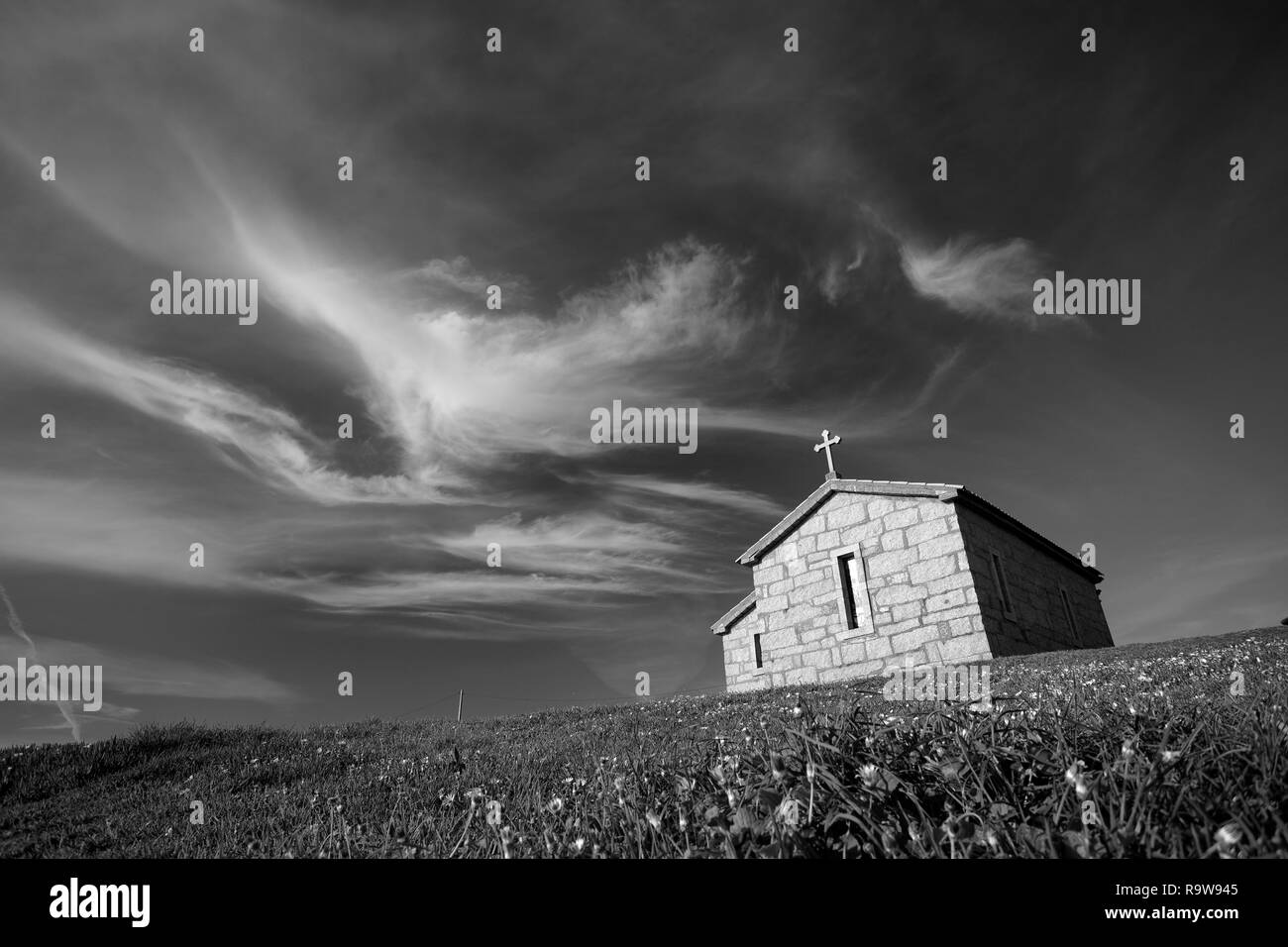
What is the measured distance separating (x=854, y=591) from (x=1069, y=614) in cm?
1076

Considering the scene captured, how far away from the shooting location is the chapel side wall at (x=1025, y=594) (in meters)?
19.0

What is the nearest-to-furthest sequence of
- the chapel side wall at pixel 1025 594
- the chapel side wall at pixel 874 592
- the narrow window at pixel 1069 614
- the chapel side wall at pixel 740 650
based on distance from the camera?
the chapel side wall at pixel 874 592
the chapel side wall at pixel 1025 594
the narrow window at pixel 1069 614
the chapel side wall at pixel 740 650

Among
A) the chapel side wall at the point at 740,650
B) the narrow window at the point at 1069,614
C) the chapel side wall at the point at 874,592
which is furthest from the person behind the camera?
the chapel side wall at the point at 740,650

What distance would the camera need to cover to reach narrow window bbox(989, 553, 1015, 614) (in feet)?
65.4

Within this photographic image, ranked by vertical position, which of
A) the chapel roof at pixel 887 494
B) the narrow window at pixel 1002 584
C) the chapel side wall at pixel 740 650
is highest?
the chapel roof at pixel 887 494

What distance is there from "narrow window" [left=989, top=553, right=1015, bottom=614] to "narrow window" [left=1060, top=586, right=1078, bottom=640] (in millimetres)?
6368

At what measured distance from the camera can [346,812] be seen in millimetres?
5484

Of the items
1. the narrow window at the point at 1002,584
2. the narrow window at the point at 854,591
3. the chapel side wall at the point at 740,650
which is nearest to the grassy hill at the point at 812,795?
the narrow window at the point at 1002,584

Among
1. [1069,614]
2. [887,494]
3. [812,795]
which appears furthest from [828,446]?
[812,795]

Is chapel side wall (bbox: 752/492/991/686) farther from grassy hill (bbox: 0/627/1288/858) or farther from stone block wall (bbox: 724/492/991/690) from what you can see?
grassy hill (bbox: 0/627/1288/858)

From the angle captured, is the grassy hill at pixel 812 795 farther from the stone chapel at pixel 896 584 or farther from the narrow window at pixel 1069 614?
the narrow window at pixel 1069 614

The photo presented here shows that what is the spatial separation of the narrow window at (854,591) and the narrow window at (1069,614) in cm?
1001
